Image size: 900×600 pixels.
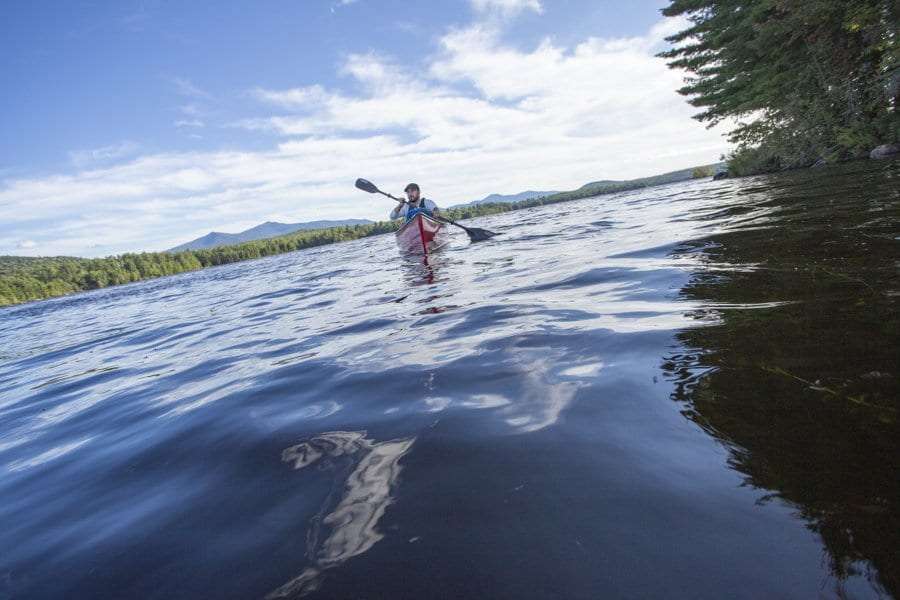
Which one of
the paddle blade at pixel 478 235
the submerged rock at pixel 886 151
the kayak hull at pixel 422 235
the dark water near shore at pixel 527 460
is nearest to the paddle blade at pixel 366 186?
the kayak hull at pixel 422 235

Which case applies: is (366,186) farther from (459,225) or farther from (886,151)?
(886,151)

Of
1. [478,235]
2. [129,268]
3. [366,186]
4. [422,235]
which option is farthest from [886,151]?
[129,268]

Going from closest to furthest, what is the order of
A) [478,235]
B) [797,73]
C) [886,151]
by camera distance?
[886,151] < [478,235] < [797,73]

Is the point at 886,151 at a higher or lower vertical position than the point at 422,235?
higher

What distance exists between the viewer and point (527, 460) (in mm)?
1657

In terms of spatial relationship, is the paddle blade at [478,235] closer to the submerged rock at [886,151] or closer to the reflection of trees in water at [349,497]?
the submerged rock at [886,151]

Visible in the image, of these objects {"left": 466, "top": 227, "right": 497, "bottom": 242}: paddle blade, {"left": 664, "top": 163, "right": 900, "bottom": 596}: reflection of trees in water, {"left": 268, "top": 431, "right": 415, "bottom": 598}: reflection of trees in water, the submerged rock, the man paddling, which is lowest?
{"left": 268, "top": 431, "right": 415, "bottom": 598}: reflection of trees in water

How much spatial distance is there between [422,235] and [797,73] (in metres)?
17.3

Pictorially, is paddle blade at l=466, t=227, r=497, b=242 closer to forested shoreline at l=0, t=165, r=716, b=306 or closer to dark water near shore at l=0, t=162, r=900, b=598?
dark water near shore at l=0, t=162, r=900, b=598

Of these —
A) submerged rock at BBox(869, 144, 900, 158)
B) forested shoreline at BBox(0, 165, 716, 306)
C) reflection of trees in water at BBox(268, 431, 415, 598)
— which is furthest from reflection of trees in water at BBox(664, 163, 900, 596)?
forested shoreline at BBox(0, 165, 716, 306)

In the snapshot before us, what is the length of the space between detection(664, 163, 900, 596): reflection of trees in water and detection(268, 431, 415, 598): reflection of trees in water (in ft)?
3.87

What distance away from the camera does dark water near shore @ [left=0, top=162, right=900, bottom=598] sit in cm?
110

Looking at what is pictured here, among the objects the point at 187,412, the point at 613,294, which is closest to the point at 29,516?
the point at 187,412

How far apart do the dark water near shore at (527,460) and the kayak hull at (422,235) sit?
31.1 feet
